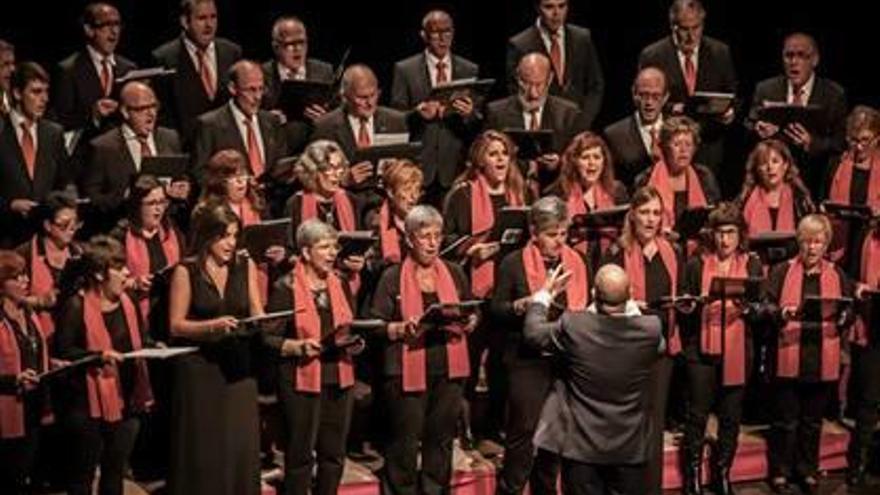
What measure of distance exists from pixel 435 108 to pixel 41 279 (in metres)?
2.20

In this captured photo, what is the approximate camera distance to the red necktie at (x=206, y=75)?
8.02 metres

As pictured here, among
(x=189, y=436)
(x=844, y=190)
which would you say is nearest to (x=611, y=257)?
(x=844, y=190)

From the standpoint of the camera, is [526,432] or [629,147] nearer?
[526,432]

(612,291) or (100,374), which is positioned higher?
(612,291)

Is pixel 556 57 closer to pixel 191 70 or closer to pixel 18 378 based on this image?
pixel 191 70

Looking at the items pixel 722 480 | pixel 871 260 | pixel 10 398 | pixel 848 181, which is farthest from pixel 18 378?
pixel 848 181

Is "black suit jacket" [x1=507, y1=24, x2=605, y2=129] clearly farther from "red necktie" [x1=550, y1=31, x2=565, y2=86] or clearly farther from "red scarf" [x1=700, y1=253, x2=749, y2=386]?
"red scarf" [x1=700, y1=253, x2=749, y2=386]

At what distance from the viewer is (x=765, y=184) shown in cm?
788

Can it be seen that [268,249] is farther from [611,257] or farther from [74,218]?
[611,257]

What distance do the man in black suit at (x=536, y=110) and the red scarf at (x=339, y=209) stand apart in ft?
3.52

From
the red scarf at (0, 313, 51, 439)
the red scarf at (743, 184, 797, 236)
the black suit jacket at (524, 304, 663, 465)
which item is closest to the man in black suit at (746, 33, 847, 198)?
the red scarf at (743, 184, 797, 236)

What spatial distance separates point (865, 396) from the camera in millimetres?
7707

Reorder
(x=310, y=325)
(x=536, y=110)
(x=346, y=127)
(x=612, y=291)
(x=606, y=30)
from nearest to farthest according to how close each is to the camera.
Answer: (x=612, y=291)
(x=310, y=325)
(x=346, y=127)
(x=536, y=110)
(x=606, y=30)

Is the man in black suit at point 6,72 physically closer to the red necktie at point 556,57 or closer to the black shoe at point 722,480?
the red necktie at point 556,57
